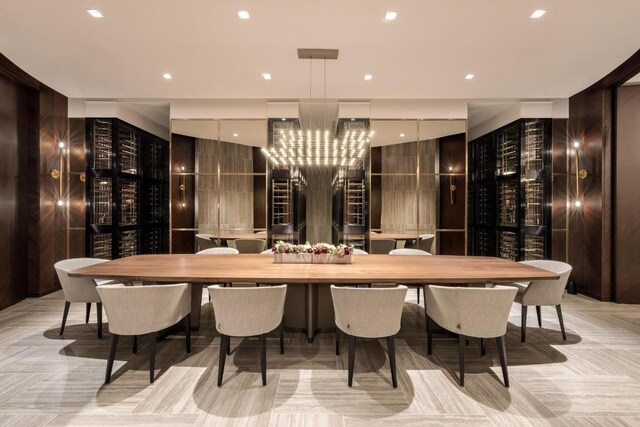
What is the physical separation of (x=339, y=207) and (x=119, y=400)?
14.5ft

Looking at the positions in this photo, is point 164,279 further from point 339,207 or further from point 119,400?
point 339,207

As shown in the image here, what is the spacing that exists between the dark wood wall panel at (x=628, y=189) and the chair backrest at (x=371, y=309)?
4.40 metres

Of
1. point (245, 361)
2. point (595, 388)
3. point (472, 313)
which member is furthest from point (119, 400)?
point (595, 388)

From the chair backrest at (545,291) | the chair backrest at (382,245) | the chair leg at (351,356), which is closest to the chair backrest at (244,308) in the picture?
the chair leg at (351,356)

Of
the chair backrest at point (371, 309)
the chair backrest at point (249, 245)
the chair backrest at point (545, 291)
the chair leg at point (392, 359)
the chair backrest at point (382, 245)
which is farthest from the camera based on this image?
the chair backrest at point (249, 245)

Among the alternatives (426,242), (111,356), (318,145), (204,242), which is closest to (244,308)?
(111,356)

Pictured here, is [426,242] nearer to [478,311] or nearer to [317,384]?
[478,311]

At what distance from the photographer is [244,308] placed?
7.39ft

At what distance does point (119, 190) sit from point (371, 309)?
536cm

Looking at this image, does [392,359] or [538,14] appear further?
[538,14]

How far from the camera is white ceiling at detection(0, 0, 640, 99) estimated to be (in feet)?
9.48

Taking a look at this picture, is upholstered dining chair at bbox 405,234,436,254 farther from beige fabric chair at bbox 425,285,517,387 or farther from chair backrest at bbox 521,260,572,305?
beige fabric chair at bbox 425,285,517,387

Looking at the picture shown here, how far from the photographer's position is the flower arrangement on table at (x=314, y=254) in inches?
128

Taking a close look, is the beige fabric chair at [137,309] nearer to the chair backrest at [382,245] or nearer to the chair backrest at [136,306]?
the chair backrest at [136,306]
